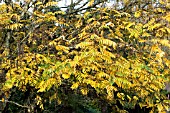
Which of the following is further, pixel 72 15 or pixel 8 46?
pixel 72 15

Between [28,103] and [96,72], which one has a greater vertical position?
[96,72]

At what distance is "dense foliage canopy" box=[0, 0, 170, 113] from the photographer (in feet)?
10.1

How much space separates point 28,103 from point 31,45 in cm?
99

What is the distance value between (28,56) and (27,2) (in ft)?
3.15

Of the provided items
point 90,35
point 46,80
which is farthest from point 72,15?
point 46,80

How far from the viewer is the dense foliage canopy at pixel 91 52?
121 inches

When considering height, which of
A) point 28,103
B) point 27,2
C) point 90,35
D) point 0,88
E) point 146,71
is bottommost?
point 28,103

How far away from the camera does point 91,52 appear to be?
2873 mm

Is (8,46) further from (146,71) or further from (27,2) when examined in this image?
(146,71)

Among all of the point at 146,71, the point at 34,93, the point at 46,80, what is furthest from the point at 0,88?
the point at 146,71

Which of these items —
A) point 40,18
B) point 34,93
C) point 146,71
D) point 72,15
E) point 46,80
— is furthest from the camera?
point 72,15

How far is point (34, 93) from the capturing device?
446 cm

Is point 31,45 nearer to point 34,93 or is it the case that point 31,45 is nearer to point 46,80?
point 34,93

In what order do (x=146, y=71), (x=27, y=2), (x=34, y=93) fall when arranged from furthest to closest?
(x=34, y=93), (x=27, y=2), (x=146, y=71)
